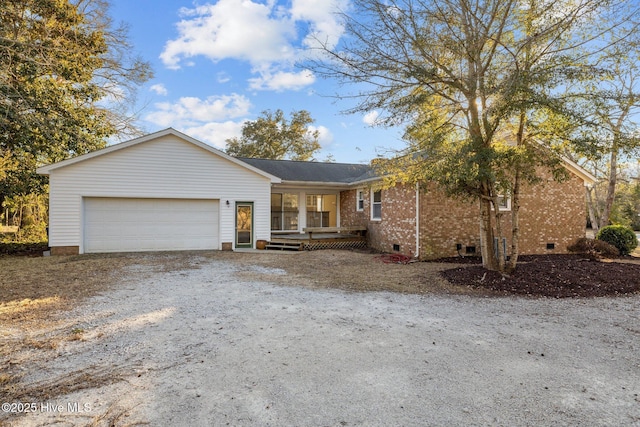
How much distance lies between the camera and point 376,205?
14516 millimetres

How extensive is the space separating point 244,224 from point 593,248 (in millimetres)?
13485

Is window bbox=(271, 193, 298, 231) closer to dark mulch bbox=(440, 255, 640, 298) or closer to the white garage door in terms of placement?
the white garage door

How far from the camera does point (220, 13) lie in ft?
34.3

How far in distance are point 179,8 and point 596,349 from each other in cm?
1343

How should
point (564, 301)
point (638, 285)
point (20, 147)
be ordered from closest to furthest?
point (564, 301) → point (638, 285) → point (20, 147)

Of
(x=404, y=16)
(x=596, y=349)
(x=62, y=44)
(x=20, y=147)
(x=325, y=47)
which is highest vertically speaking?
→ (x=62, y=44)

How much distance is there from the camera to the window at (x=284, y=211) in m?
16.4

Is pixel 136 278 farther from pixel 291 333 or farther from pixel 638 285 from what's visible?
pixel 638 285

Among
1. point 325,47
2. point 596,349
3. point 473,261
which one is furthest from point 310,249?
point 596,349

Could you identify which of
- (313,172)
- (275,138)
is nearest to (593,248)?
(313,172)

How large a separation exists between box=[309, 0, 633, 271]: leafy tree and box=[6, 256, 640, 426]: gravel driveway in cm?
310

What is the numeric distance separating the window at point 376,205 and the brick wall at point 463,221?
0.87 ft

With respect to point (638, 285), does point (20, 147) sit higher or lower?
higher

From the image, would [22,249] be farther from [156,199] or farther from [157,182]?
[157,182]
